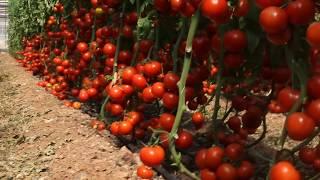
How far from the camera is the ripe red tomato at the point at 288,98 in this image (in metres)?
1.68

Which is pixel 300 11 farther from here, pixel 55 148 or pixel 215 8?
pixel 55 148

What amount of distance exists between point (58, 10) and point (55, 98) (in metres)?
1.12

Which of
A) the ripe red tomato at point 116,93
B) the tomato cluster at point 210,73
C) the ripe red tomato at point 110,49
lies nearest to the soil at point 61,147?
the tomato cluster at point 210,73

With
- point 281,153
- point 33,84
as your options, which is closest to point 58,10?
point 33,84

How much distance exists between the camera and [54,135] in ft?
13.0

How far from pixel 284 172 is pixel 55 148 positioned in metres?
2.42

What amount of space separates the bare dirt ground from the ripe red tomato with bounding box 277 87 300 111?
1.58m

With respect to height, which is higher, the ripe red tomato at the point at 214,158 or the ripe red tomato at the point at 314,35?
the ripe red tomato at the point at 314,35

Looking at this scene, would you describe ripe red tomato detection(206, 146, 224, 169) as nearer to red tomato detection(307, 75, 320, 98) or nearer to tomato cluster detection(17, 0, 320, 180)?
tomato cluster detection(17, 0, 320, 180)

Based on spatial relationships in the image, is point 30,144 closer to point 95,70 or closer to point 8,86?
point 95,70

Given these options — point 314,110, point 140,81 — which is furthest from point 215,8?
point 140,81

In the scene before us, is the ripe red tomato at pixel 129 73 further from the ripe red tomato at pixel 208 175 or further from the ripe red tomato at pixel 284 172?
the ripe red tomato at pixel 284 172

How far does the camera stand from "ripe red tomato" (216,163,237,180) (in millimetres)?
2012

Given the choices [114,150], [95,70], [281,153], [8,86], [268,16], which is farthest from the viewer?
[8,86]
